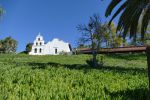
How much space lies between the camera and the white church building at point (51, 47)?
10638 centimetres

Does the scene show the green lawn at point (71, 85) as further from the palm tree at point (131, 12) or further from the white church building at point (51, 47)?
the white church building at point (51, 47)

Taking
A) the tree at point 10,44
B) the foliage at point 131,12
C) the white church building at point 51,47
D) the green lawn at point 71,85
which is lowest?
the green lawn at point 71,85

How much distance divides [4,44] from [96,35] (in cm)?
9076

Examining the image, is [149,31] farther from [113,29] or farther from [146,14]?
[146,14]

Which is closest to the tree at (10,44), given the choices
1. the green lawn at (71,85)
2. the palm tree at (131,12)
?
the palm tree at (131,12)

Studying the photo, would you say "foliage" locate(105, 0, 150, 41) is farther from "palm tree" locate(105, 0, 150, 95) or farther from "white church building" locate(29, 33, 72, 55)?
"white church building" locate(29, 33, 72, 55)

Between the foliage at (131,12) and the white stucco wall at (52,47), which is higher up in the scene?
the white stucco wall at (52,47)

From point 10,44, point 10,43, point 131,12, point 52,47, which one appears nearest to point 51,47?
point 52,47

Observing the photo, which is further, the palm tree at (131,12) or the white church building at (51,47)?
the white church building at (51,47)

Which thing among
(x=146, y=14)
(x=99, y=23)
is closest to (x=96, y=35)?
(x=99, y=23)

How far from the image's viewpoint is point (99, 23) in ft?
118

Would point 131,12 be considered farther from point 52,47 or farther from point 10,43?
point 10,43

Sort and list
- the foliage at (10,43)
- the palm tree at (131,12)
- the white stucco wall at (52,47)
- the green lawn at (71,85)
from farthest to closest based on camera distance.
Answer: the foliage at (10,43)
the white stucco wall at (52,47)
the palm tree at (131,12)
the green lawn at (71,85)

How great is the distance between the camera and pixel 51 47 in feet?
349
